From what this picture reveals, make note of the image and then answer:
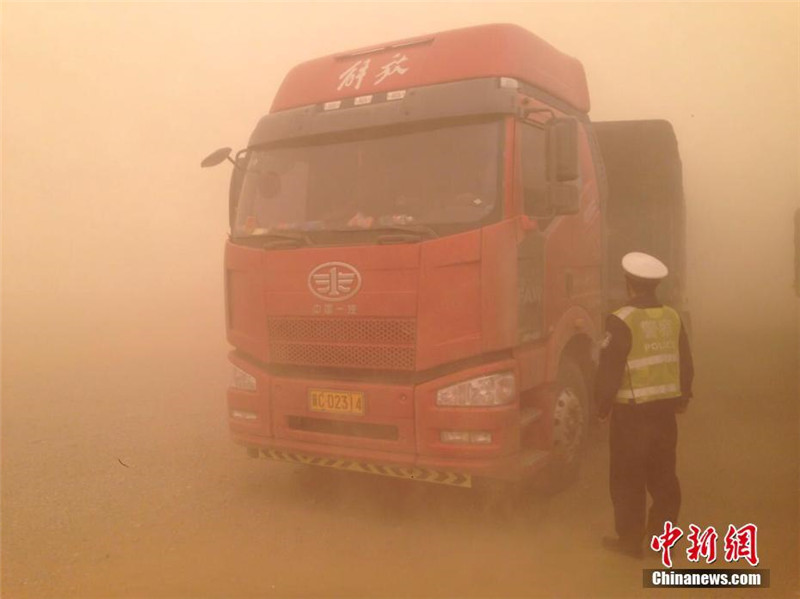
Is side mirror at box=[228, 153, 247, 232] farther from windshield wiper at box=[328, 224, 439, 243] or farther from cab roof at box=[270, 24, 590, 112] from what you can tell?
windshield wiper at box=[328, 224, 439, 243]

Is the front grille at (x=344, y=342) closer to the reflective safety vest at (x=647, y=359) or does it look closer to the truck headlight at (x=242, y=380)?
the truck headlight at (x=242, y=380)

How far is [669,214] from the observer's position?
284 inches

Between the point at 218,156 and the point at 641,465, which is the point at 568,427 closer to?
the point at 641,465

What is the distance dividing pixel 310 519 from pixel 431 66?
3.05 m

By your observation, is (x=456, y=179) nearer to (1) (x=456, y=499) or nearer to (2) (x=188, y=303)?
(1) (x=456, y=499)

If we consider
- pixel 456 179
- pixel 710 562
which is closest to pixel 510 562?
pixel 710 562

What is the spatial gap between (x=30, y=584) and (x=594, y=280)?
4.16 metres

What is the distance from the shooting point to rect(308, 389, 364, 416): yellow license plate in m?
4.69

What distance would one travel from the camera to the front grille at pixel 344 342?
4609 millimetres

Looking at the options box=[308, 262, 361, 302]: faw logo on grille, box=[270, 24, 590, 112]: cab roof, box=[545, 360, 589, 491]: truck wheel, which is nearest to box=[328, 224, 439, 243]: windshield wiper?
box=[308, 262, 361, 302]: faw logo on grille

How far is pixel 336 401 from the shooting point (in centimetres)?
477

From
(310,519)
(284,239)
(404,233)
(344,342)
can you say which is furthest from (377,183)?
(310,519)

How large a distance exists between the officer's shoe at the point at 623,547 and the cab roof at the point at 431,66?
287 cm

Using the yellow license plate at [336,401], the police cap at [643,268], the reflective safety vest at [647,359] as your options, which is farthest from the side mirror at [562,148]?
the yellow license plate at [336,401]
